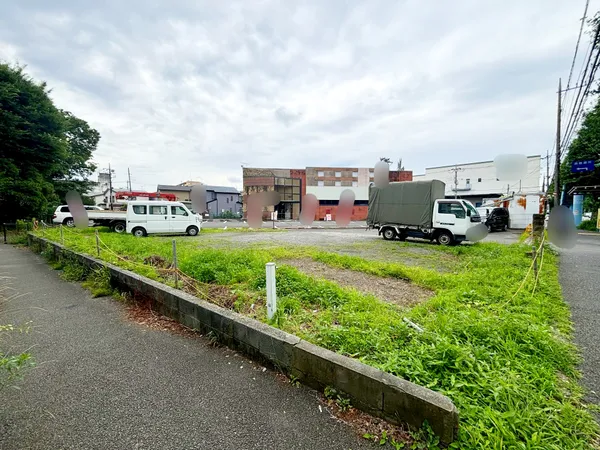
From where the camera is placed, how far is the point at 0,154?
37.2 feet

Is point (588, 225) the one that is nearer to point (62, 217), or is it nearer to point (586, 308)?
point (586, 308)

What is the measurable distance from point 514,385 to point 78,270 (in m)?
6.58

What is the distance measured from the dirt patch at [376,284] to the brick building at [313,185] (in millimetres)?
17321

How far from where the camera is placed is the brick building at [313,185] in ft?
82.0

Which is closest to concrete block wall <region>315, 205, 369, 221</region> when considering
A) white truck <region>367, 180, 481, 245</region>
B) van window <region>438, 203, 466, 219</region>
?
white truck <region>367, 180, 481, 245</region>

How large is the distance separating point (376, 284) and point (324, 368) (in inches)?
104

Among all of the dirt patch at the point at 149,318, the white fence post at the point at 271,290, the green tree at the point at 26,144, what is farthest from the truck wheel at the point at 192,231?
the white fence post at the point at 271,290

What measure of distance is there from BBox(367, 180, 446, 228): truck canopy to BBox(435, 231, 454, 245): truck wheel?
1.68 feet

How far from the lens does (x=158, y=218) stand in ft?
38.7

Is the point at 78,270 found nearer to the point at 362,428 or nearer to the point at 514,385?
the point at 362,428

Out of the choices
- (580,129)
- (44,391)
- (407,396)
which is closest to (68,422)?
(44,391)

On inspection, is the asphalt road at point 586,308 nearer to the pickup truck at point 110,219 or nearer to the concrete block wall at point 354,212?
the pickup truck at point 110,219

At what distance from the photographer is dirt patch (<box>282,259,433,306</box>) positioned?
141 inches

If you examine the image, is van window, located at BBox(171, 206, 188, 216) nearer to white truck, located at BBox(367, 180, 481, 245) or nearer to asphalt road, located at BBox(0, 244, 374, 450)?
white truck, located at BBox(367, 180, 481, 245)
